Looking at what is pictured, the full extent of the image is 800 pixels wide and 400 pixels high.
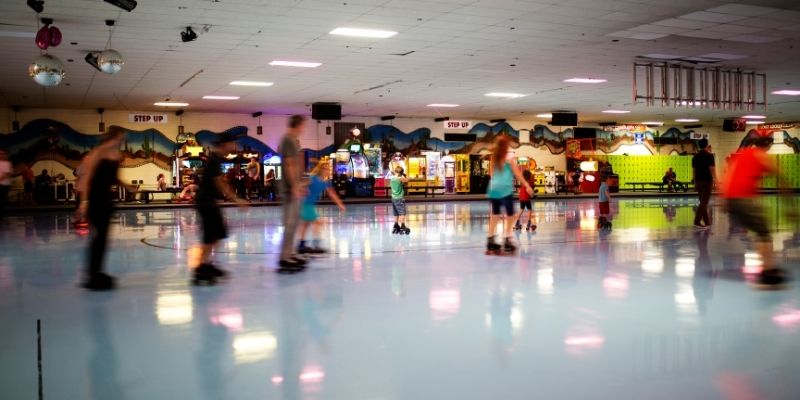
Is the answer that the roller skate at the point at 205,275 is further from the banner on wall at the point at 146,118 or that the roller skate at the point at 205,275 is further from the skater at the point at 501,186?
the banner on wall at the point at 146,118

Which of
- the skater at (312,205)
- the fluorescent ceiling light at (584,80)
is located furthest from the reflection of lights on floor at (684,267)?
the fluorescent ceiling light at (584,80)

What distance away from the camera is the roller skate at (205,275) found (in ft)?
18.9

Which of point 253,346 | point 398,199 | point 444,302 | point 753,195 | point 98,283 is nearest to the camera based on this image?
point 253,346

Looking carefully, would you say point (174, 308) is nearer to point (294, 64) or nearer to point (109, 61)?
point (109, 61)

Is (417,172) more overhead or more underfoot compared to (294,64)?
more underfoot

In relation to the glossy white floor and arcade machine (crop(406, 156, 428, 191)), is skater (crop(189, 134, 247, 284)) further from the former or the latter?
arcade machine (crop(406, 156, 428, 191))

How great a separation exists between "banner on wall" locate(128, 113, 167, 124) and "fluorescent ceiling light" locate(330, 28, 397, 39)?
14.1 m

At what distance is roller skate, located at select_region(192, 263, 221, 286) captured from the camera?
5.75 metres

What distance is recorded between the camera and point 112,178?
18.8ft

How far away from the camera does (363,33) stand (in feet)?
38.0

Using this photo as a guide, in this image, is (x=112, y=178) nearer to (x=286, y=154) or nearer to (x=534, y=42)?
(x=286, y=154)

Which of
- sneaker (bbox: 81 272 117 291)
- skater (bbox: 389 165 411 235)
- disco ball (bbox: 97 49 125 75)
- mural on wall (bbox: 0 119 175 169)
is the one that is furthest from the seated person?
sneaker (bbox: 81 272 117 291)

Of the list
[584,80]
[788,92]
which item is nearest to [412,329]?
[584,80]

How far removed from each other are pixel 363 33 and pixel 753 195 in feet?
24.4
